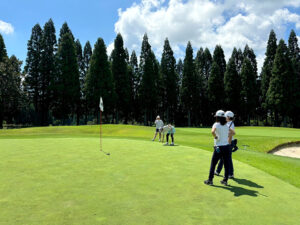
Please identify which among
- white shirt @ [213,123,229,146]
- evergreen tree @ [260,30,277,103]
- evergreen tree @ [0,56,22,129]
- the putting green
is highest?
evergreen tree @ [260,30,277,103]

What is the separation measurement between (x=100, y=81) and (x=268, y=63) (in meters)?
45.2

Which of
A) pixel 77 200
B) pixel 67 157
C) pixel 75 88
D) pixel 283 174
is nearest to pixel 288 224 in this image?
pixel 77 200

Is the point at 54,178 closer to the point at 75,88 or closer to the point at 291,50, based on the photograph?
the point at 75,88

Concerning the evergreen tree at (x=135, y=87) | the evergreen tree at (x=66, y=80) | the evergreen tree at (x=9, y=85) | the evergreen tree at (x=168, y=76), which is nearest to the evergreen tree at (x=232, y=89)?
the evergreen tree at (x=168, y=76)

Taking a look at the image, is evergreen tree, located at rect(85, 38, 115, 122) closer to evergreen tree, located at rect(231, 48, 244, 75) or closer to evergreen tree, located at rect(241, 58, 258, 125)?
evergreen tree, located at rect(241, 58, 258, 125)

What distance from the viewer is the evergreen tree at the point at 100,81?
176ft

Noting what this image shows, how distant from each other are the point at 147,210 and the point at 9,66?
2145 inches

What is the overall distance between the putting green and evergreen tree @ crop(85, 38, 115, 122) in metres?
45.5

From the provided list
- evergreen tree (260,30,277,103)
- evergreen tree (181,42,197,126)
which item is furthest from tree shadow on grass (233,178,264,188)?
evergreen tree (260,30,277,103)

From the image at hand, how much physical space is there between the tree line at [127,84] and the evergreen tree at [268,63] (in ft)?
0.81

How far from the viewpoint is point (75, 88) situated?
52.8 meters

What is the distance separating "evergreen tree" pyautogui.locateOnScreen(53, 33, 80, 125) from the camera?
171 ft

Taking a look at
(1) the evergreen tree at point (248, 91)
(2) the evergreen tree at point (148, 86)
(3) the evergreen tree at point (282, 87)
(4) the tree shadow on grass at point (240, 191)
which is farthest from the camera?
(1) the evergreen tree at point (248, 91)

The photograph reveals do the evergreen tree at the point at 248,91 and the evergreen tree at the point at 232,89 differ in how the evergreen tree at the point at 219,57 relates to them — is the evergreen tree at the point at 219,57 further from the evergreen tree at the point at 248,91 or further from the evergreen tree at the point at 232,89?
the evergreen tree at the point at 248,91
